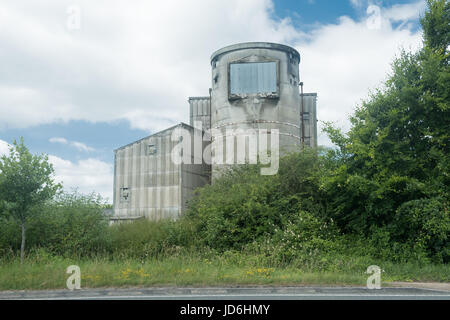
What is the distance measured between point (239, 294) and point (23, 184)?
10113mm

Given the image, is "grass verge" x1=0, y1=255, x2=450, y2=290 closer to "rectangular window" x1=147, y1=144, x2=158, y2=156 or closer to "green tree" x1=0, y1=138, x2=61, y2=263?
"green tree" x1=0, y1=138, x2=61, y2=263

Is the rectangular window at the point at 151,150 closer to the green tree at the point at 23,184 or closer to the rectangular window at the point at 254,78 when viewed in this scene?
the rectangular window at the point at 254,78

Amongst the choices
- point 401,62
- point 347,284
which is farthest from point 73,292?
point 401,62

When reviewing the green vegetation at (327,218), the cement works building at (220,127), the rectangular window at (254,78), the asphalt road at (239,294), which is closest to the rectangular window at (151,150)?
the cement works building at (220,127)

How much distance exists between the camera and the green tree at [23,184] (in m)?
14.5

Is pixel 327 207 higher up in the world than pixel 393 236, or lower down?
higher up

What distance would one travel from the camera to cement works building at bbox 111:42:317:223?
84.1 ft

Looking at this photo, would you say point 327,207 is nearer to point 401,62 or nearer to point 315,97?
point 401,62

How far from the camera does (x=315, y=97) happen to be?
31781mm

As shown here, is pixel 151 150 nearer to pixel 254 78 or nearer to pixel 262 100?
pixel 262 100

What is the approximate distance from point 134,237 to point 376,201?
10.4m

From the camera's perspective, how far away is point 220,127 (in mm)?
28641

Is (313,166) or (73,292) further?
(313,166)

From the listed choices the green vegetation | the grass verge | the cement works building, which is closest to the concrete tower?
the cement works building
